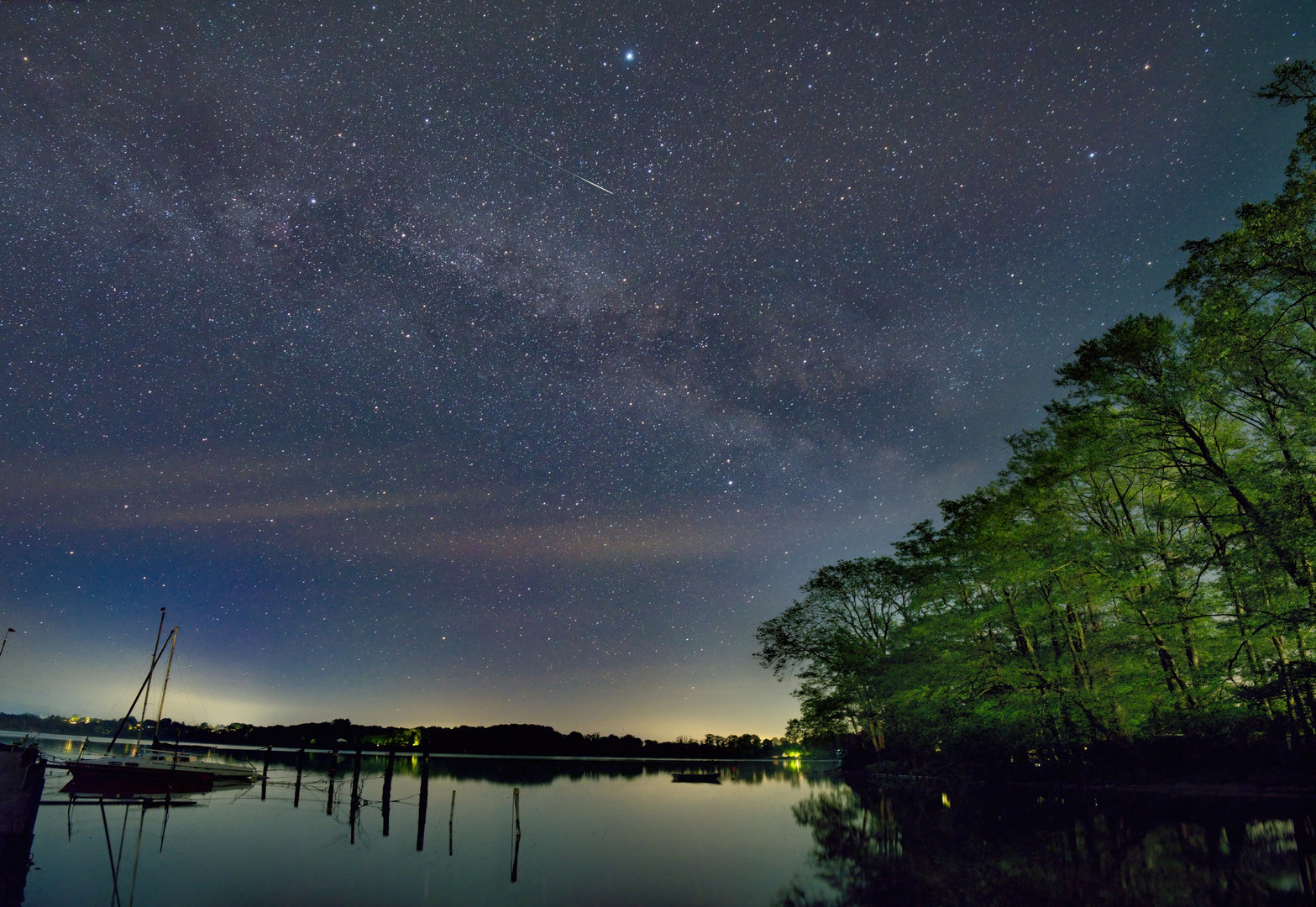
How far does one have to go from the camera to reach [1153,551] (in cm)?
2725

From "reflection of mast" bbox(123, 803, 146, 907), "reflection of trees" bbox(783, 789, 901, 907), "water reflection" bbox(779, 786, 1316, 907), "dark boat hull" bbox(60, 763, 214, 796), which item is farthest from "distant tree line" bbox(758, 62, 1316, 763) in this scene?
"dark boat hull" bbox(60, 763, 214, 796)

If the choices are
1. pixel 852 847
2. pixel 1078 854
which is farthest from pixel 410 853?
pixel 1078 854

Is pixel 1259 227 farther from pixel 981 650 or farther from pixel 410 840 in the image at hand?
pixel 410 840

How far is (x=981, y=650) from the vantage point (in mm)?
37188

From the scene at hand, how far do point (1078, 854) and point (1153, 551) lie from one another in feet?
49.5

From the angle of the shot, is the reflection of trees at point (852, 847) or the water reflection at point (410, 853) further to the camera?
the water reflection at point (410, 853)

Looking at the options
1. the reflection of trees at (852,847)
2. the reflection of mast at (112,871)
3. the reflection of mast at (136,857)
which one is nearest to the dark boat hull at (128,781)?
the reflection of mast at (136,857)

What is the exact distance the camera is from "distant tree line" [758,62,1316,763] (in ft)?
60.4

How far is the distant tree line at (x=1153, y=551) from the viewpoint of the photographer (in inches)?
725

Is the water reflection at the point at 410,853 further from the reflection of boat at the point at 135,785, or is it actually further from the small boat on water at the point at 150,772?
the small boat on water at the point at 150,772

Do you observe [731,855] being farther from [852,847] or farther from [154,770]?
[154,770]

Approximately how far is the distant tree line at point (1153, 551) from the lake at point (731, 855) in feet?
13.4

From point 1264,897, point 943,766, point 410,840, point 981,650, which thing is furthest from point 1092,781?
point 410,840

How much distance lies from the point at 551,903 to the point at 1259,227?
2538 centimetres
